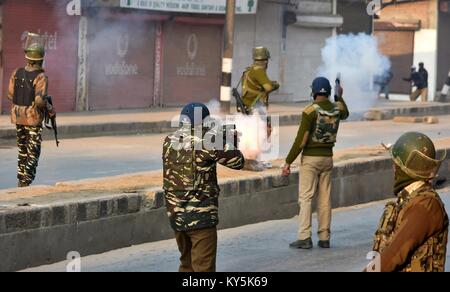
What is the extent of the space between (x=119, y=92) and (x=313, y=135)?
54.2 feet

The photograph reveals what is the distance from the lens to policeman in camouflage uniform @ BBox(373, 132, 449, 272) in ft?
15.9

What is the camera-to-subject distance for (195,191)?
23.9 ft

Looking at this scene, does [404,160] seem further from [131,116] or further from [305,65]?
[305,65]

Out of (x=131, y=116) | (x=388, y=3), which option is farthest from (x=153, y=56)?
(x=388, y=3)

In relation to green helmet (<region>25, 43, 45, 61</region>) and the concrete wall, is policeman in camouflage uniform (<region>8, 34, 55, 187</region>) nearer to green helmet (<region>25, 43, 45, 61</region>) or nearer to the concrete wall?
green helmet (<region>25, 43, 45, 61</region>)

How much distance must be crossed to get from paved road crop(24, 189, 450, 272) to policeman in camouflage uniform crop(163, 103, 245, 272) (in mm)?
1922

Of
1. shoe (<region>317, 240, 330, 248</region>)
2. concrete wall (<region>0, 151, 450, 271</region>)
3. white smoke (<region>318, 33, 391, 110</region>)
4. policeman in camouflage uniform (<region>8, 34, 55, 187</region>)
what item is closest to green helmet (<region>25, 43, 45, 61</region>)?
policeman in camouflage uniform (<region>8, 34, 55, 187</region>)

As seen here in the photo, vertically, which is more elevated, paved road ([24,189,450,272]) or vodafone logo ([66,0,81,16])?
vodafone logo ([66,0,81,16])

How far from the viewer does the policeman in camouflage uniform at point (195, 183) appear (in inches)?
286

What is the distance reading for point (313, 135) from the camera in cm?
1014

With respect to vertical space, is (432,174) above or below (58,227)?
above

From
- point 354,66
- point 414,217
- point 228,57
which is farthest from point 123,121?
point 414,217

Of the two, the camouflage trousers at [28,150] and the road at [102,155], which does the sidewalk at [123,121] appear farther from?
the camouflage trousers at [28,150]

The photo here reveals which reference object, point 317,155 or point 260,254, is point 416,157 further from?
point 317,155
